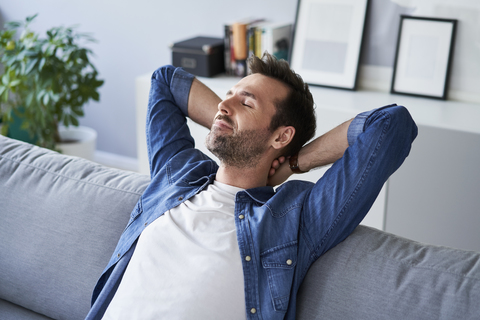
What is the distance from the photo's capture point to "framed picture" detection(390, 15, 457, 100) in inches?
90.4

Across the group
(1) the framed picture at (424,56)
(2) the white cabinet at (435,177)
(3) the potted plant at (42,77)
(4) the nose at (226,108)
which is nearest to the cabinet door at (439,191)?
(2) the white cabinet at (435,177)

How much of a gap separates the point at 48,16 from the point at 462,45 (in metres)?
2.69

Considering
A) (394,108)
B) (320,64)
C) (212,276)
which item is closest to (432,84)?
(320,64)

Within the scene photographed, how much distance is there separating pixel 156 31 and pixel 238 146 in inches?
76.1

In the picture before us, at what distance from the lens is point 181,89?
5.26 feet

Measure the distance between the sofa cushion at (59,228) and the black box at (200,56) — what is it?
1254 millimetres

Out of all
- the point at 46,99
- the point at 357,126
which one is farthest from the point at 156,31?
the point at 357,126

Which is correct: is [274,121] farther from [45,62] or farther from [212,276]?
[45,62]

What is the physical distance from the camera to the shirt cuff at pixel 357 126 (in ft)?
4.16

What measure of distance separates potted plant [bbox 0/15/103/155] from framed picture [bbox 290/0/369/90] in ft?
3.78

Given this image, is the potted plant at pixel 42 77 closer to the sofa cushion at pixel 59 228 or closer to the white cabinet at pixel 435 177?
the sofa cushion at pixel 59 228

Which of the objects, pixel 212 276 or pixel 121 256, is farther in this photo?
pixel 121 256

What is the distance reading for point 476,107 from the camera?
226 cm

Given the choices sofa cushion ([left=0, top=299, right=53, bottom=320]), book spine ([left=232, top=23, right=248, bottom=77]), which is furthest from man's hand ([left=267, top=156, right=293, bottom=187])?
book spine ([left=232, top=23, right=248, bottom=77])
